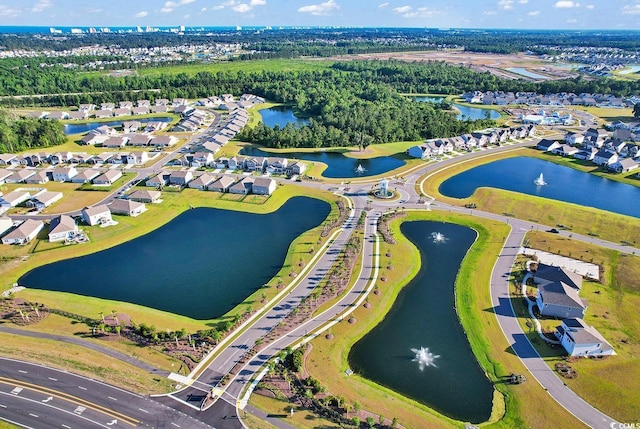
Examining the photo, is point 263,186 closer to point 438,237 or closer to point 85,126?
point 438,237

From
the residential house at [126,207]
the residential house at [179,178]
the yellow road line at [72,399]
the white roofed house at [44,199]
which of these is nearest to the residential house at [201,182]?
the residential house at [179,178]

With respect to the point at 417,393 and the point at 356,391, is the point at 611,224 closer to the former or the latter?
the point at 417,393

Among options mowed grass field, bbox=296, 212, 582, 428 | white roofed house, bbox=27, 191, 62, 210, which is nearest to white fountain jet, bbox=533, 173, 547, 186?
mowed grass field, bbox=296, 212, 582, 428

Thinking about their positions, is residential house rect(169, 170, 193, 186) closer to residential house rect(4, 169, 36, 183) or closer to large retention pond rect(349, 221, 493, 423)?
residential house rect(4, 169, 36, 183)

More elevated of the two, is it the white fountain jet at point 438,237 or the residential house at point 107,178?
the residential house at point 107,178

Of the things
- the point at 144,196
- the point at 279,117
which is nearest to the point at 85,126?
the point at 279,117

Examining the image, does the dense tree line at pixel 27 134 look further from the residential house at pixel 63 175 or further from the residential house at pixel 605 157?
the residential house at pixel 605 157

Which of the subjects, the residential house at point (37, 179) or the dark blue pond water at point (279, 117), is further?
the dark blue pond water at point (279, 117)

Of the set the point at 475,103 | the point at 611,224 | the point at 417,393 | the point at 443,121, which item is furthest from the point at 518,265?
the point at 475,103
